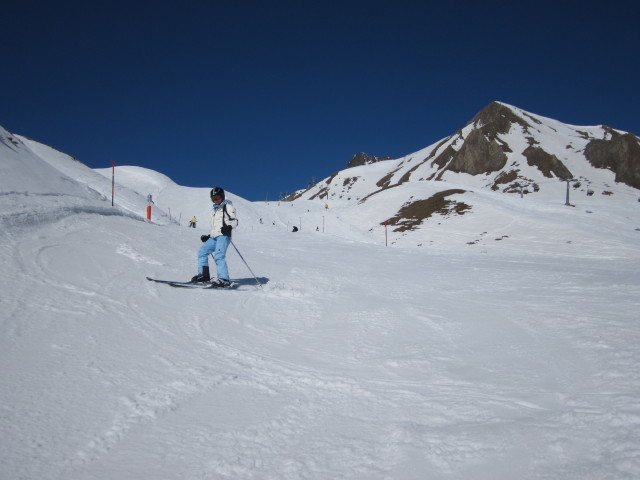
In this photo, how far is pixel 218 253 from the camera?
26.4ft

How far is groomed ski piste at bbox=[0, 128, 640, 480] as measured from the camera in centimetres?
225

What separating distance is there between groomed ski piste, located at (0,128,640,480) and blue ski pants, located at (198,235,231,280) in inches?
29.6

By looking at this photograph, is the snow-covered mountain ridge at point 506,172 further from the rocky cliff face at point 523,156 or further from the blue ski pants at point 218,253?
the blue ski pants at point 218,253

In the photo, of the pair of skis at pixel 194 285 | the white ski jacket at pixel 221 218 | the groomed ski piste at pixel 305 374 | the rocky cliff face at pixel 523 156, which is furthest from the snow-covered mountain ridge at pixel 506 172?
the groomed ski piste at pixel 305 374

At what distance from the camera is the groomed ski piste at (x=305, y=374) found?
225cm

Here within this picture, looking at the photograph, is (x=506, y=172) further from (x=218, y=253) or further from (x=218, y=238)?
(x=218, y=253)

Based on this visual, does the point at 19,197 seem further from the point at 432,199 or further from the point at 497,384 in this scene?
the point at 432,199

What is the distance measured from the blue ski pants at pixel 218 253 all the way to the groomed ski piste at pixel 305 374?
2.47ft

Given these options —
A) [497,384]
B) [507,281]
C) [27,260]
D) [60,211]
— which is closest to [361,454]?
[497,384]

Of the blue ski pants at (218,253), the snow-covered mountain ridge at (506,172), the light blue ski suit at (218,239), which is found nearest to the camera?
the blue ski pants at (218,253)

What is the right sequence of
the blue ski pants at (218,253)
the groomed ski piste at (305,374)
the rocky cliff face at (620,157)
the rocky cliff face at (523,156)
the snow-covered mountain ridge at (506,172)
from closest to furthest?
the groomed ski piste at (305,374)
the blue ski pants at (218,253)
the snow-covered mountain ridge at (506,172)
the rocky cliff face at (620,157)
the rocky cliff face at (523,156)

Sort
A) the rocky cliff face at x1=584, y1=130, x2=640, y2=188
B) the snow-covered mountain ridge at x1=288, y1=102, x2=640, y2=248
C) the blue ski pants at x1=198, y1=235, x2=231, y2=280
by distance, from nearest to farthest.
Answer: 1. the blue ski pants at x1=198, y1=235, x2=231, y2=280
2. the snow-covered mountain ridge at x1=288, y1=102, x2=640, y2=248
3. the rocky cliff face at x1=584, y1=130, x2=640, y2=188

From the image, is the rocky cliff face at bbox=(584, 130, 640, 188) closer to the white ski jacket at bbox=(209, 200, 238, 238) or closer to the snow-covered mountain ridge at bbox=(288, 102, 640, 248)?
the snow-covered mountain ridge at bbox=(288, 102, 640, 248)

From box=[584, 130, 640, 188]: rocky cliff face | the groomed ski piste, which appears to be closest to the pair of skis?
the groomed ski piste
